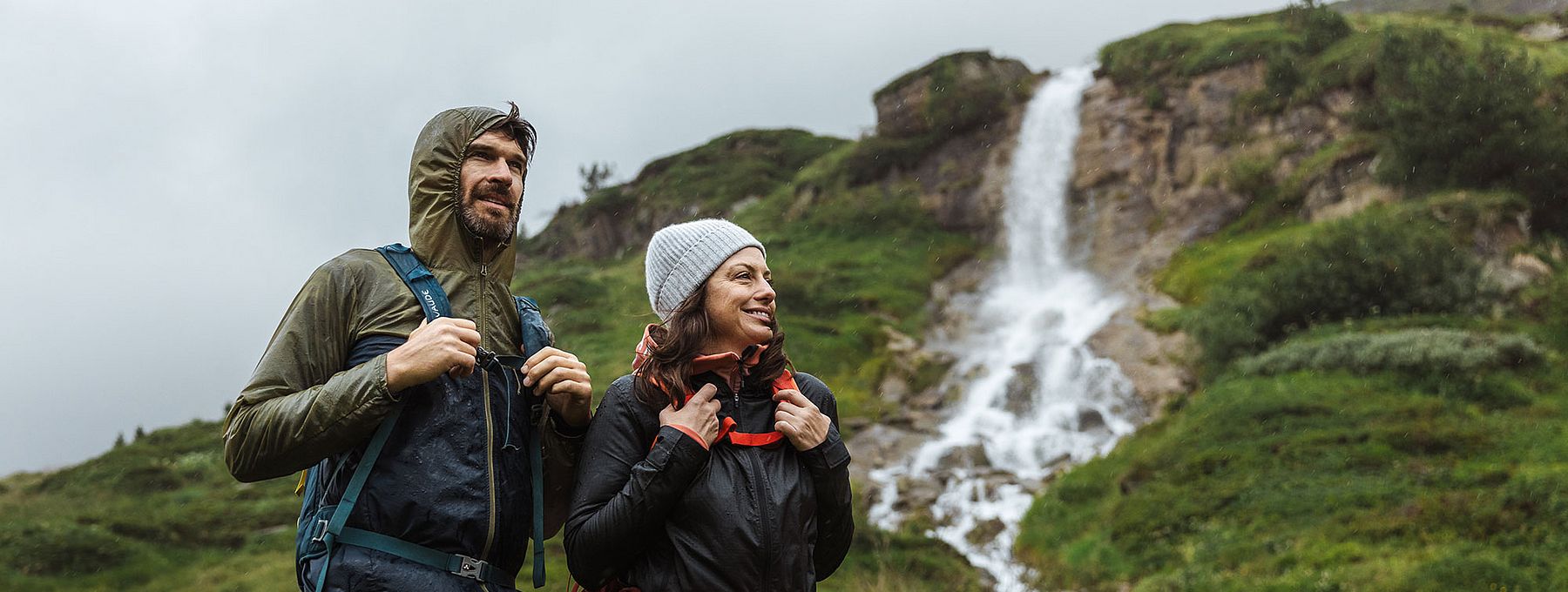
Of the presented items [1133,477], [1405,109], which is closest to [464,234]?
[1133,477]

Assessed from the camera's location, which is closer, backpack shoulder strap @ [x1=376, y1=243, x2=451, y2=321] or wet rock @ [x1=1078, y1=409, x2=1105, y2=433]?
backpack shoulder strap @ [x1=376, y1=243, x2=451, y2=321]

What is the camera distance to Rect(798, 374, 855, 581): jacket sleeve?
10.5 ft

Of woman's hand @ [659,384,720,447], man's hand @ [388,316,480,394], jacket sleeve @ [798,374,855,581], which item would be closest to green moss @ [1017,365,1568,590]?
jacket sleeve @ [798,374,855,581]

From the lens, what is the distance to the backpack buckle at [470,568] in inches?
109

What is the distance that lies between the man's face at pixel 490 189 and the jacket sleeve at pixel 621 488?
61 cm

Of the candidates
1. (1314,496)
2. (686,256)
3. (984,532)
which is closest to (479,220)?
(686,256)

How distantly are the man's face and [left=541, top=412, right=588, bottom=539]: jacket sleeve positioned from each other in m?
0.58

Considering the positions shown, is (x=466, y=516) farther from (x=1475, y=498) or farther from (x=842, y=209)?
(x=842, y=209)

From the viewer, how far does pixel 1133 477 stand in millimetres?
15742

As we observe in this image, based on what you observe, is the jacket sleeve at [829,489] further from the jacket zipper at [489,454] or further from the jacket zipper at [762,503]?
the jacket zipper at [489,454]

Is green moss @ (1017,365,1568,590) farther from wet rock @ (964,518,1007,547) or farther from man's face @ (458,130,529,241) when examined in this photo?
man's face @ (458,130,529,241)

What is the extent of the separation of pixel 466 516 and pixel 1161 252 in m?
34.3

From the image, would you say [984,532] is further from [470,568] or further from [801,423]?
[470,568]

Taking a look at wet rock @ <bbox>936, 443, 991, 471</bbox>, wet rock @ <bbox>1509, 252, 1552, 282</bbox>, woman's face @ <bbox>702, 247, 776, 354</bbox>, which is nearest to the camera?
woman's face @ <bbox>702, 247, 776, 354</bbox>
